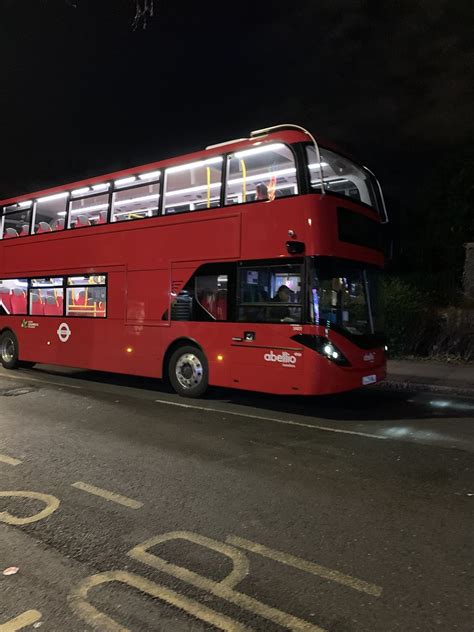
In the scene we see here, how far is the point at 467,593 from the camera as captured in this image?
2.77 meters

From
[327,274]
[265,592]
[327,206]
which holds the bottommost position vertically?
[265,592]

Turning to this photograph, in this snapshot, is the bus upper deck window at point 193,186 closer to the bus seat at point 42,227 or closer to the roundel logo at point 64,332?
the roundel logo at point 64,332

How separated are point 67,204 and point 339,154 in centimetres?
601

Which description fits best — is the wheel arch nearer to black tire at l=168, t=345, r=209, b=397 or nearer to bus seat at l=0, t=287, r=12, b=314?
black tire at l=168, t=345, r=209, b=397

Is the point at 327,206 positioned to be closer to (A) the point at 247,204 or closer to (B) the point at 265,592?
(A) the point at 247,204

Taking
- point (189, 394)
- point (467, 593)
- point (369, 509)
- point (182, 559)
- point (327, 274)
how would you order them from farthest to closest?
point (189, 394) → point (327, 274) → point (369, 509) → point (182, 559) → point (467, 593)

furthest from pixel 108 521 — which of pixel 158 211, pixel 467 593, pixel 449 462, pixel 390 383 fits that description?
pixel 390 383

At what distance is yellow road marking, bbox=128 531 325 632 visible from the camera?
2.52 metres

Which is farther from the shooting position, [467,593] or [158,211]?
[158,211]

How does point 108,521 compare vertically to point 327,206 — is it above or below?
below

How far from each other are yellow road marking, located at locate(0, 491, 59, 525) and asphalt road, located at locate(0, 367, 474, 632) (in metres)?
0.02

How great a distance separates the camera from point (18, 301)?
11977 mm

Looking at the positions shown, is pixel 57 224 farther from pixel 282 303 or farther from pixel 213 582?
pixel 213 582

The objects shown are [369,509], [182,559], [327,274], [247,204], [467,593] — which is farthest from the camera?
[247,204]
